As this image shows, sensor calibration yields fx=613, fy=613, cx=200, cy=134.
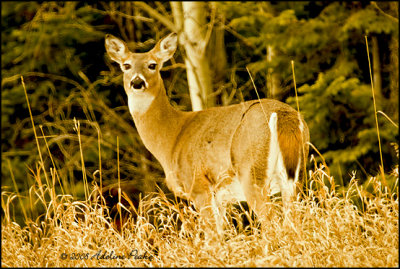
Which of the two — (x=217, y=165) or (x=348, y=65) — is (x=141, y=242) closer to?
(x=217, y=165)

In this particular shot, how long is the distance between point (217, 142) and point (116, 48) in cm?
143

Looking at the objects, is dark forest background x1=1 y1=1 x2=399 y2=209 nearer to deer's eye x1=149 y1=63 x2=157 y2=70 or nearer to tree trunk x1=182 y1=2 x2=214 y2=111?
tree trunk x1=182 y1=2 x2=214 y2=111

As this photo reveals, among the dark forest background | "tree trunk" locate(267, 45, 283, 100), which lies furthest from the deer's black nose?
"tree trunk" locate(267, 45, 283, 100)

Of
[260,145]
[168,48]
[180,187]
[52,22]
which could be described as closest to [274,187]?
[260,145]

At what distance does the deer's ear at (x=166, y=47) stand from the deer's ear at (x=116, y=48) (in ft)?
0.87

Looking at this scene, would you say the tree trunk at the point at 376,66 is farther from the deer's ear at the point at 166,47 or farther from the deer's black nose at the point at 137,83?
the deer's black nose at the point at 137,83

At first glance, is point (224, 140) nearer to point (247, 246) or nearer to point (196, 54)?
point (247, 246)

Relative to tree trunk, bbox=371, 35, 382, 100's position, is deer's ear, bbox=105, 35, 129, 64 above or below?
above

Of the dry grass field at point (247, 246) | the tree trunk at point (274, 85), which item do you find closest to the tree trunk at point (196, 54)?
the tree trunk at point (274, 85)

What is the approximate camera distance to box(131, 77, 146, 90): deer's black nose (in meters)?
4.86

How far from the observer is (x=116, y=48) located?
5.45m

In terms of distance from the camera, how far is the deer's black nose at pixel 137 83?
4.86m

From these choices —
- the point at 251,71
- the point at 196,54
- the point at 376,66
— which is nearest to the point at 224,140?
the point at 251,71

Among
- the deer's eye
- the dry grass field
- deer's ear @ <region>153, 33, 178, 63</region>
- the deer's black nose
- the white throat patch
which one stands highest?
deer's ear @ <region>153, 33, 178, 63</region>
